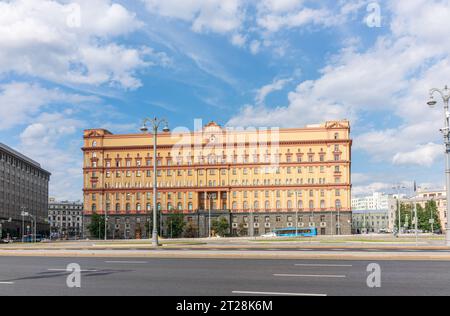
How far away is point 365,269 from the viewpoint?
16.3m

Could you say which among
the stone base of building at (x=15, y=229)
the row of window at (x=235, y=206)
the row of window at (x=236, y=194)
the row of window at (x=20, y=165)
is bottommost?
the stone base of building at (x=15, y=229)

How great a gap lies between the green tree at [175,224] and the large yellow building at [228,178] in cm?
277

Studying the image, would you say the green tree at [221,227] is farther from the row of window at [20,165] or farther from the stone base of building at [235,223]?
the row of window at [20,165]

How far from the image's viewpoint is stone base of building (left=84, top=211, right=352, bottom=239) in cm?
11000

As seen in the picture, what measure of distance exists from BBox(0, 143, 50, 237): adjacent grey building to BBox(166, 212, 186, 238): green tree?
3563cm

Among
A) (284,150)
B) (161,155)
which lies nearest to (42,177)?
(161,155)

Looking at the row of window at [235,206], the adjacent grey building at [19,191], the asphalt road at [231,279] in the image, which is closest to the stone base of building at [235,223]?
the row of window at [235,206]

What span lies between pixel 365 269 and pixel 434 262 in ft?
15.6

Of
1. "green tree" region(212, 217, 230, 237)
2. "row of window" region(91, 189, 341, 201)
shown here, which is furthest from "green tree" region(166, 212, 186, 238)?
"row of window" region(91, 189, 341, 201)

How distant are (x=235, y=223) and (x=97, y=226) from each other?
33556 mm

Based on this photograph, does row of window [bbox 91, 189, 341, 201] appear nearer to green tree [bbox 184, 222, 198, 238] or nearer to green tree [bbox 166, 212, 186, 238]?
green tree [bbox 184, 222, 198, 238]

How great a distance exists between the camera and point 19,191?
130750 mm

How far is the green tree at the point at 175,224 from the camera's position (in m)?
107
